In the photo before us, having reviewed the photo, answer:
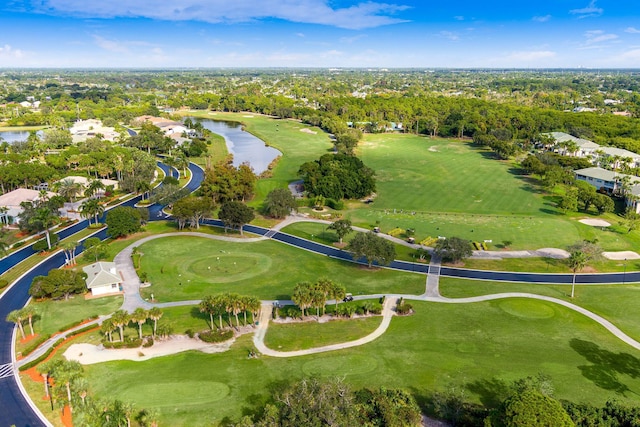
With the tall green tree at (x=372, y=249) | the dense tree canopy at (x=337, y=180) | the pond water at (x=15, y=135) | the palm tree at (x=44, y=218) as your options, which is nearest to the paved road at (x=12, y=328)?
the palm tree at (x=44, y=218)

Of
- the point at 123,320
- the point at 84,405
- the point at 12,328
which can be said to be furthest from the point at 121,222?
the point at 84,405

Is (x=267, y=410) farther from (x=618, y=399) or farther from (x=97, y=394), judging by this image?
(x=618, y=399)

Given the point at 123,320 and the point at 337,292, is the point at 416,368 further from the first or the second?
the point at 123,320

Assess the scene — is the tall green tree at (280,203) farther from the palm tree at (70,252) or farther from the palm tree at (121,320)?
the palm tree at (121,320)

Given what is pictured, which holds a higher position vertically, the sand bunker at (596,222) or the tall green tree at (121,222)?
the tall green tree at (121,222)

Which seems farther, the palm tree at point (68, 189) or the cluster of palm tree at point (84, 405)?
the palm tree at point (68, 189)

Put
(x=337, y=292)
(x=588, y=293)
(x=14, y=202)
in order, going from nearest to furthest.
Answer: (x=337, y=292)
(x=588, y=293)
(x=14, y=202)

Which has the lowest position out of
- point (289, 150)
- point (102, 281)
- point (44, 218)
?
point (102, 281)
